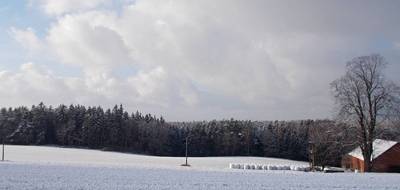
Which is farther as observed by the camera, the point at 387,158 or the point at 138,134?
the point at 138,134

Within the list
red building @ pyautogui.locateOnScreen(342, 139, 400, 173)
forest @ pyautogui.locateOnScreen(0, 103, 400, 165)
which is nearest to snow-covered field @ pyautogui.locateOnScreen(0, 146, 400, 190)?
red building @ pyautogui.locateOnScreen(342, 139, 400, 173)

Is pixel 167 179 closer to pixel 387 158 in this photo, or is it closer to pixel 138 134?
pixel 387 158

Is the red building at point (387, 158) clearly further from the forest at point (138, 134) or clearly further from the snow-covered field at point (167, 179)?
the forest at point (138, 134)

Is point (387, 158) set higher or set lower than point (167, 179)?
higher

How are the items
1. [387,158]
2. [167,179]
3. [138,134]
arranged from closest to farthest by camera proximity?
[167,179], [387,158], [138,134]

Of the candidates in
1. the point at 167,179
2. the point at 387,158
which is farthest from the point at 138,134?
the point at 167,179

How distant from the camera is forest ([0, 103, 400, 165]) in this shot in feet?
468

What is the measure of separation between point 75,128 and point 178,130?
29.8m

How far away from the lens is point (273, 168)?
251 feet

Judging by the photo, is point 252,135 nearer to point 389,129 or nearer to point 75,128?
point 75,128

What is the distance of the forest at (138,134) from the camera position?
468 ft

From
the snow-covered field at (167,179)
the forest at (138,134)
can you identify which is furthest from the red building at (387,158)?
the forest at (138,134)

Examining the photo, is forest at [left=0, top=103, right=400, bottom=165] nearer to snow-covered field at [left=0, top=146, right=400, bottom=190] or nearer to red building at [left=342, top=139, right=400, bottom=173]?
red building at [left=342, top=139, right=400, bottom=173]

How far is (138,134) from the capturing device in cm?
15212
